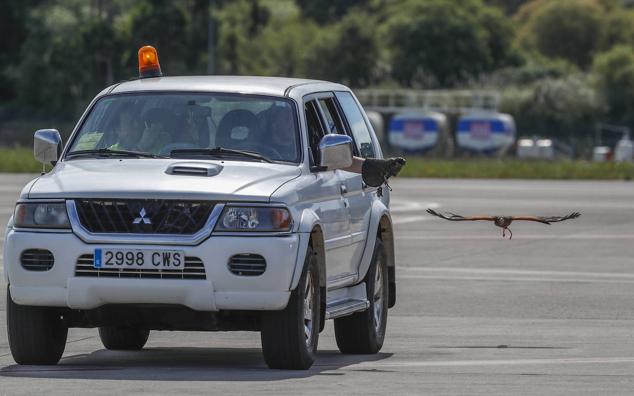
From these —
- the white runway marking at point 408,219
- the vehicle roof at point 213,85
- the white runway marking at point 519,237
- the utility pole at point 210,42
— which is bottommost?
the utility pole at point 210,42

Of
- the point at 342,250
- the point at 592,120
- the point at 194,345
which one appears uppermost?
the point at 342,250

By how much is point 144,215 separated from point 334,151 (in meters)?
1.45

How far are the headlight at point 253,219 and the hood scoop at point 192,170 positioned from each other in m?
0.43

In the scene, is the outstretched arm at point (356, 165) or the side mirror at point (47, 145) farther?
the outstretched arm at point (356, 165)

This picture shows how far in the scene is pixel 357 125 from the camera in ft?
42.3

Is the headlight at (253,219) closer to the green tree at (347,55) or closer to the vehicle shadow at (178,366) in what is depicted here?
the vehicle shadow at (178,366)

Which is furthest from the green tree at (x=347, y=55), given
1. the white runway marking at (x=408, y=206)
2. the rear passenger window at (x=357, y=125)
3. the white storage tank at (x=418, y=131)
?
the rear passenger window at (x=357, y=125)

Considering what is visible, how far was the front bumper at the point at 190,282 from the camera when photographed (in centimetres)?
1005

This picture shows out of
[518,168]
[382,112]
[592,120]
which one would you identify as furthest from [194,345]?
[592,120]

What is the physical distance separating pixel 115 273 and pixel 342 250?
1.91 meters

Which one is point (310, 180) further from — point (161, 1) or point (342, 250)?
point (161, 1)

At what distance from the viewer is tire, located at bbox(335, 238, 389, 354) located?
1211 centimetres

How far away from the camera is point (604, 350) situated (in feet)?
40.1

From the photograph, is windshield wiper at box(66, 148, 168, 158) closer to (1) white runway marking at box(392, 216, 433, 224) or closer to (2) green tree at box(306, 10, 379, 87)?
(1) white runway marking at box(392, 216, 433, 224)
